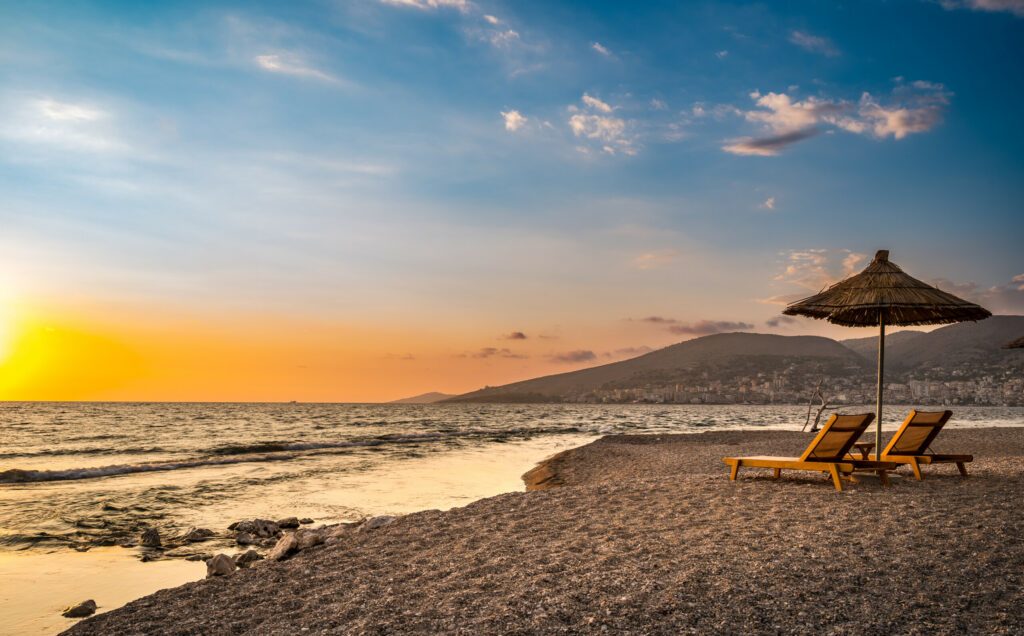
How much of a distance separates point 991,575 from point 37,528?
1313 centimetres

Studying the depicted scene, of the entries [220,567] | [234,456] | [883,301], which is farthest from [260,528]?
[234,456]

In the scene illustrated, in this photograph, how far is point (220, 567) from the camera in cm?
636

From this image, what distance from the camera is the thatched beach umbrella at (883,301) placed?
9645 mm

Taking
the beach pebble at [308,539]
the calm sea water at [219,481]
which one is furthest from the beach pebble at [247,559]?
the calm sea water at [219,481]

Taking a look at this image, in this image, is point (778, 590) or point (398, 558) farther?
point (398, 558)

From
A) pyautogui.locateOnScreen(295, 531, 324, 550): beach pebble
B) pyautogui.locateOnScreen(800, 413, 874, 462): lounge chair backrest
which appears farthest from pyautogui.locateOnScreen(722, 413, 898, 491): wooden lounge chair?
pyautogui.locateOnScreen(295, 531, 324, 550): beach pebble

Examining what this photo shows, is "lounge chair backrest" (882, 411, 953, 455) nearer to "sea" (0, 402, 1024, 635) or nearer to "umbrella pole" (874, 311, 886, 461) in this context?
"umbrella pole" (874, 311, 886, 461)

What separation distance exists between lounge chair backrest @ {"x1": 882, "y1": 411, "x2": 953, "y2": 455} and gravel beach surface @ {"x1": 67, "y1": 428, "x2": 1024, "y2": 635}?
5.21 ft

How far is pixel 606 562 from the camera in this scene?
520cm

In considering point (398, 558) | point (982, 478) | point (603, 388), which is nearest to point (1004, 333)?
point (603, 388)

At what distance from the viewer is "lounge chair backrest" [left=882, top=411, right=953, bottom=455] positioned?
972 cm

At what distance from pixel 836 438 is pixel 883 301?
242 centimetres

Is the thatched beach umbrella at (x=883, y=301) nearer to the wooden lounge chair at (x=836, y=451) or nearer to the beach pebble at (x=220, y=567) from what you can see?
the wooden lounge chair at (x=836, y=451)

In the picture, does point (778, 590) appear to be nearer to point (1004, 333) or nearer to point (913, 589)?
point (913, 589)
